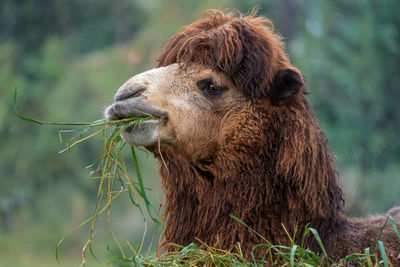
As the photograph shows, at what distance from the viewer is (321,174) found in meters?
4.12

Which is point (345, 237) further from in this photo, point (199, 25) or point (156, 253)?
point (199, 25)

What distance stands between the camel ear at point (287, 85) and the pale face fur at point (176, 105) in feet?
0.78

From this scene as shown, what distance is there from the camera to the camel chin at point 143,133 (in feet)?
12.7

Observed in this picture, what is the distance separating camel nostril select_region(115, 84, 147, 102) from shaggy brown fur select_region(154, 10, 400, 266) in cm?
41

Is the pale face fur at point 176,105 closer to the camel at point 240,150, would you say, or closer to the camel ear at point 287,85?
the camel at point 240,150

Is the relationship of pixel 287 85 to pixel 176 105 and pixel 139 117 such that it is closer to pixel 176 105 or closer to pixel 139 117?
pixel 176 105

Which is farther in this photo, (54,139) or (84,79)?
(84,79)

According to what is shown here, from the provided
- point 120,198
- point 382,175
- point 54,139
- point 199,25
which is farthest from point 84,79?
point 199,25

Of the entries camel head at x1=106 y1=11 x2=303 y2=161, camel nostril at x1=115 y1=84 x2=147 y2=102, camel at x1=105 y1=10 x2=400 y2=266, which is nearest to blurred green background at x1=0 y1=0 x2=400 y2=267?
camel head at x1=106 y1=11 x2=303 y2=161

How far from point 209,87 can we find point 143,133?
1.92ft

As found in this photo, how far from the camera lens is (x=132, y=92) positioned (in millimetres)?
3871

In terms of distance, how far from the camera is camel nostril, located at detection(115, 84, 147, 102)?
387 cm

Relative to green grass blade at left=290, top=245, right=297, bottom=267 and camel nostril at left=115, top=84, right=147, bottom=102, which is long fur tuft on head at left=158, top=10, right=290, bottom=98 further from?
green grass blade at left=290, top=245, right=297, bottom=267

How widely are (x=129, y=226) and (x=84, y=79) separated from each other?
5.06 metres
